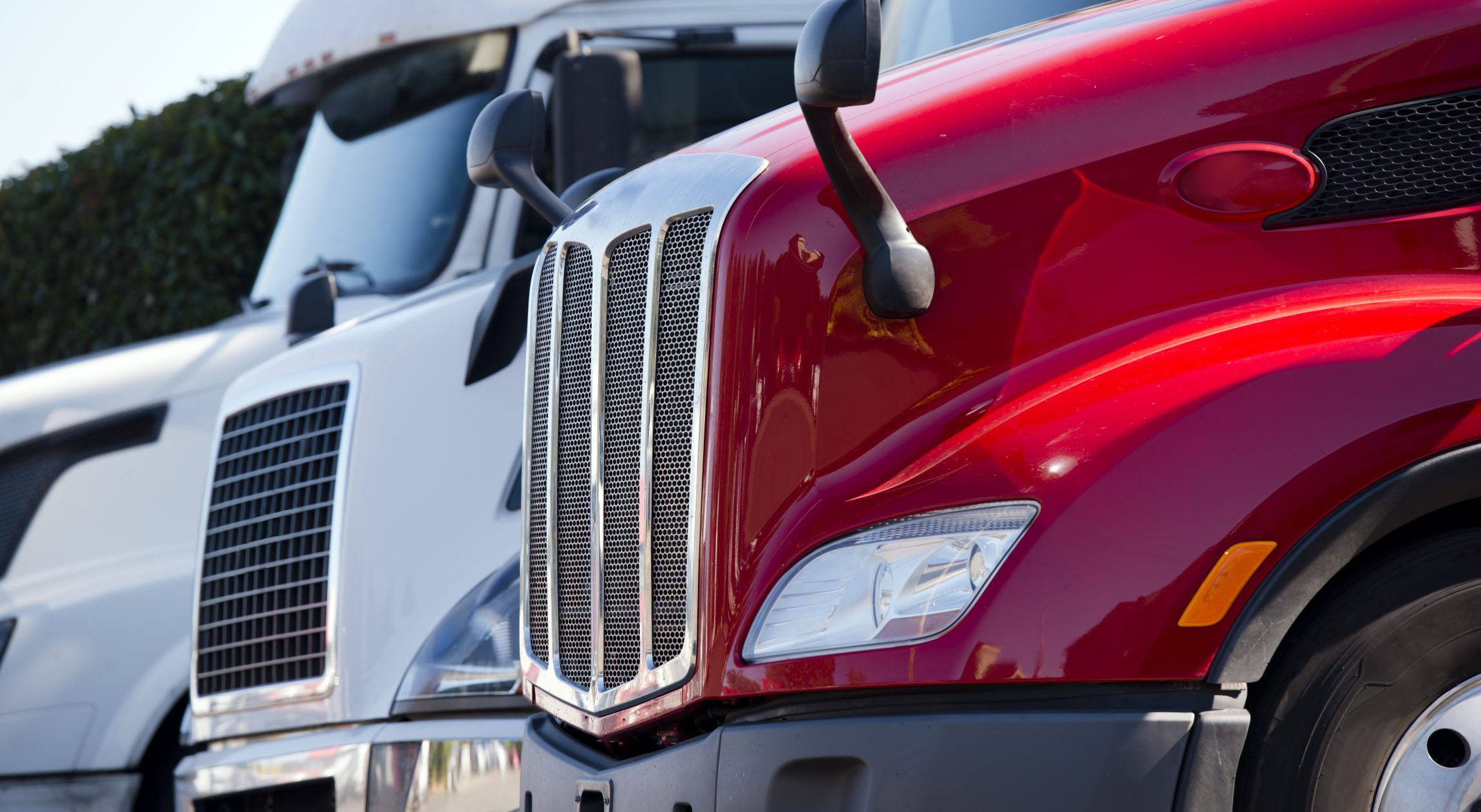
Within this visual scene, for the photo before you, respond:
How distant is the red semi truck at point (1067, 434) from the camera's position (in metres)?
2.06

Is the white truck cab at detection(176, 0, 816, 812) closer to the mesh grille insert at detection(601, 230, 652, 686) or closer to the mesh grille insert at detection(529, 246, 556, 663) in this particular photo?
the mesh grille insert at detection(529, 246, 556, 663)

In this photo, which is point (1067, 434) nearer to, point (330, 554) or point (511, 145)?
point (511, 145)

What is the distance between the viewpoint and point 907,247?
2.23m

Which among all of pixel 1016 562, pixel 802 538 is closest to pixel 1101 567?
pixel 1016 562

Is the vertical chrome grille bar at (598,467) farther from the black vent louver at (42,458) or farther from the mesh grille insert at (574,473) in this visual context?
the black vent louver at (42,458)

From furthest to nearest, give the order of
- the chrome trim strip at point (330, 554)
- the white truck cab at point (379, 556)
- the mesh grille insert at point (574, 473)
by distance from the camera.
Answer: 1. the chrome trim strip at point (330, 554)
2. the white truck cab at point (379, 556)
3. the mesh grille insert at point (574, 473)

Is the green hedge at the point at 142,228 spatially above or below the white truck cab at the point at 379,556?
above

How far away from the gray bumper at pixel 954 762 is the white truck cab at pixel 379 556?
50.6 inches

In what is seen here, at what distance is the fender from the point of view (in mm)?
2072

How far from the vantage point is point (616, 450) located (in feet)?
8.57

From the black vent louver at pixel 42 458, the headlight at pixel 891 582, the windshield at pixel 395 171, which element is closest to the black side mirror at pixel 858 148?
the headlight at pixel 891 582

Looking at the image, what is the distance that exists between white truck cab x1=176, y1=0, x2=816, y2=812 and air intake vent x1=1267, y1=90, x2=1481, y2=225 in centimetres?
185

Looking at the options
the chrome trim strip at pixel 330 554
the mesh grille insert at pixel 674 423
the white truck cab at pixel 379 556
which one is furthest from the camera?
the chrome trim strip at pixel 330 554

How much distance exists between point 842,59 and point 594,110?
205cm
